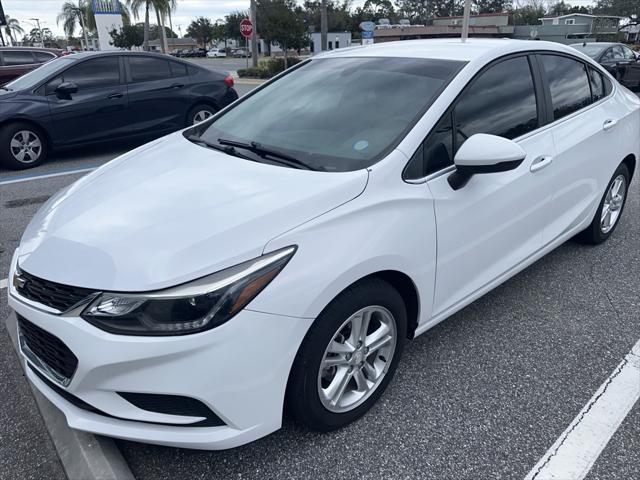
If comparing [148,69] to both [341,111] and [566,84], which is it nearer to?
[341,111]

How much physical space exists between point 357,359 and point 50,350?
124cm

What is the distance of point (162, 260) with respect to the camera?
5.98ft

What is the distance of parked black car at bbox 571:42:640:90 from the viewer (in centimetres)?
1354

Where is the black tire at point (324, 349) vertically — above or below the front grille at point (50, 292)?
below

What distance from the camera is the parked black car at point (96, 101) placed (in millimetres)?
6949

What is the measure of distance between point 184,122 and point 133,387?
23.2 ft

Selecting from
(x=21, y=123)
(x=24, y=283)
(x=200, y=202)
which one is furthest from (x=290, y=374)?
(x=21, y=123)

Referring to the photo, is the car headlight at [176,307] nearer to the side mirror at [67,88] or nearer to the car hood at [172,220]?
the car hood at [172,220]

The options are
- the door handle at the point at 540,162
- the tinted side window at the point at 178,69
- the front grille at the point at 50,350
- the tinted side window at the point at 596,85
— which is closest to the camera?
the front grille at the point at 50,350

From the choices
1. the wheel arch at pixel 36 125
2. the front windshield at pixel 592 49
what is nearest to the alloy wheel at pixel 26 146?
the wheel arch at pixel 36 125

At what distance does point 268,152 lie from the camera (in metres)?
2.57

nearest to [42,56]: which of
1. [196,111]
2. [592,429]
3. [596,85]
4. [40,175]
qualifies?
[196,111]

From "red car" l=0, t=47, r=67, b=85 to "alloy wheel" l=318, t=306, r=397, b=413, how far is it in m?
11.7

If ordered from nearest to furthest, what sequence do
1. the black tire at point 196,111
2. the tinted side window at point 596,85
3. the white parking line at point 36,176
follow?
the tinted side window at point 596,85
the white parking line at point 36,176
the black tire at point 196,111
